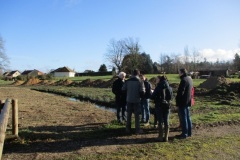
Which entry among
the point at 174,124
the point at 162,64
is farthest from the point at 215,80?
the point at 162,64

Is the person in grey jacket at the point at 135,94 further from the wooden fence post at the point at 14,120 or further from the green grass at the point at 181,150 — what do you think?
the wooden fence post at the point at 14,120

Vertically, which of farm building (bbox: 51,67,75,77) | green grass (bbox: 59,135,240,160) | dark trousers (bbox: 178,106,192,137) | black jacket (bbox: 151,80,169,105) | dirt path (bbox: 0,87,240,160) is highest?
farm building (bbox: 51,67,75,77)

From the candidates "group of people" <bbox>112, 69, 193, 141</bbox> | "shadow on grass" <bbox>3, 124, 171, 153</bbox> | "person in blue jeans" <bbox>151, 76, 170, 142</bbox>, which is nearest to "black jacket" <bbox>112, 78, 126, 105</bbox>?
"shadow on grass" <bbox>3, 124, 171, 153</bbox>

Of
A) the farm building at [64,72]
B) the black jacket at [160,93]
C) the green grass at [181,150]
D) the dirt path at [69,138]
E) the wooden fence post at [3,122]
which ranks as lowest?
the green grass at [181,150]

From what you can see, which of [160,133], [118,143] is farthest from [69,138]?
[160,133]

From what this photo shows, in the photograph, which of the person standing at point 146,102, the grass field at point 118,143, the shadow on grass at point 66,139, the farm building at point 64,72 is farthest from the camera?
the farm building at point 64,72

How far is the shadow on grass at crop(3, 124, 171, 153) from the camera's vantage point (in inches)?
319

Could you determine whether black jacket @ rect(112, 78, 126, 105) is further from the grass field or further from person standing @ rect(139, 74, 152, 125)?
the grass field

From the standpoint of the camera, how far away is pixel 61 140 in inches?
352

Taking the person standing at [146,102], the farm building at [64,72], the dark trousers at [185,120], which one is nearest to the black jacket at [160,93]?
the dark trousers at [185,120]

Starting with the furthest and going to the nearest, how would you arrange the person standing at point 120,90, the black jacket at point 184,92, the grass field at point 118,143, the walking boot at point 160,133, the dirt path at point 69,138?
the person standing at point 120,90, the black jacket at point 184,92, the walking boot at point 160,133, the dirt path at point 69,138, the grass field at point 118,143

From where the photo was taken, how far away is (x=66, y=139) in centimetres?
905

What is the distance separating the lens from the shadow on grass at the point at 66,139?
8.11 m

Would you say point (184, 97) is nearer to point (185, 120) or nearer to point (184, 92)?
point (184, 92)
